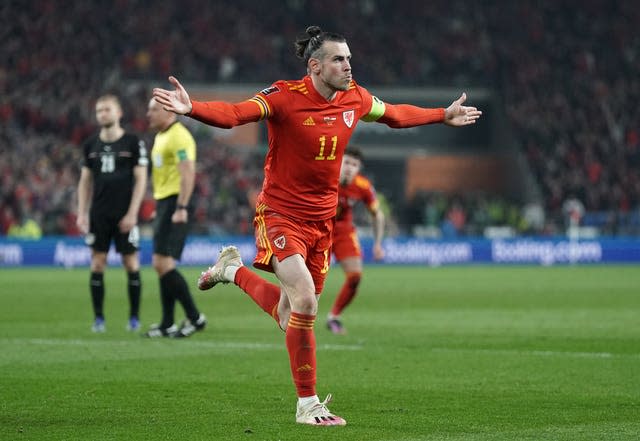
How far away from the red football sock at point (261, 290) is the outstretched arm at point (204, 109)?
1.42m

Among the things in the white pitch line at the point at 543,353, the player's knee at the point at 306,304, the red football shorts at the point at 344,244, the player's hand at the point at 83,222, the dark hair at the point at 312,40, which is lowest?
the white pitch line at the point at 543,353

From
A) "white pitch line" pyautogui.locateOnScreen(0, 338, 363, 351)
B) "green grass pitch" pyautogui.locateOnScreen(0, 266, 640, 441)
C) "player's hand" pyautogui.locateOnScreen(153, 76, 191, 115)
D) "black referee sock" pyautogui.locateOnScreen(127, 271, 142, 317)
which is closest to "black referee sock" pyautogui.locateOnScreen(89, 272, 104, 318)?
"black referee sock" pyautogui.locateOnScreen(127, 271, 142, 317)

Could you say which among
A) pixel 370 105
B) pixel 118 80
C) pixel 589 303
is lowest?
pixel 589 303

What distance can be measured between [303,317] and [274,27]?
109ft

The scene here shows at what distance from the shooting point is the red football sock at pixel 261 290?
7535 millimetres

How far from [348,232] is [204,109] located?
680 centimetres

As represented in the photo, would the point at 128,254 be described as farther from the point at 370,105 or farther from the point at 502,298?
the point at 502,298

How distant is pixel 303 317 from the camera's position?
675cm

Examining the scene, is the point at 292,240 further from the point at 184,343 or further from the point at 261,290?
the point at 184,343

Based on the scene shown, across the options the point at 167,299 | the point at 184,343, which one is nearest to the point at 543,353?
the point at 184,343

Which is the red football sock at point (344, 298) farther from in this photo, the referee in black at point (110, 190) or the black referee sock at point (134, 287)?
the referee in black at point (110, 190)

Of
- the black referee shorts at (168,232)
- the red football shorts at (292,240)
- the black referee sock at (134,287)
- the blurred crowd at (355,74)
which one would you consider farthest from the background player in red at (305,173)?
the blurred crowd at (355,74)

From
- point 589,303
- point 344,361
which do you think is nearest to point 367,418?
point 344,361

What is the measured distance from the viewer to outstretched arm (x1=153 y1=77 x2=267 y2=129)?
6207 millimetres
